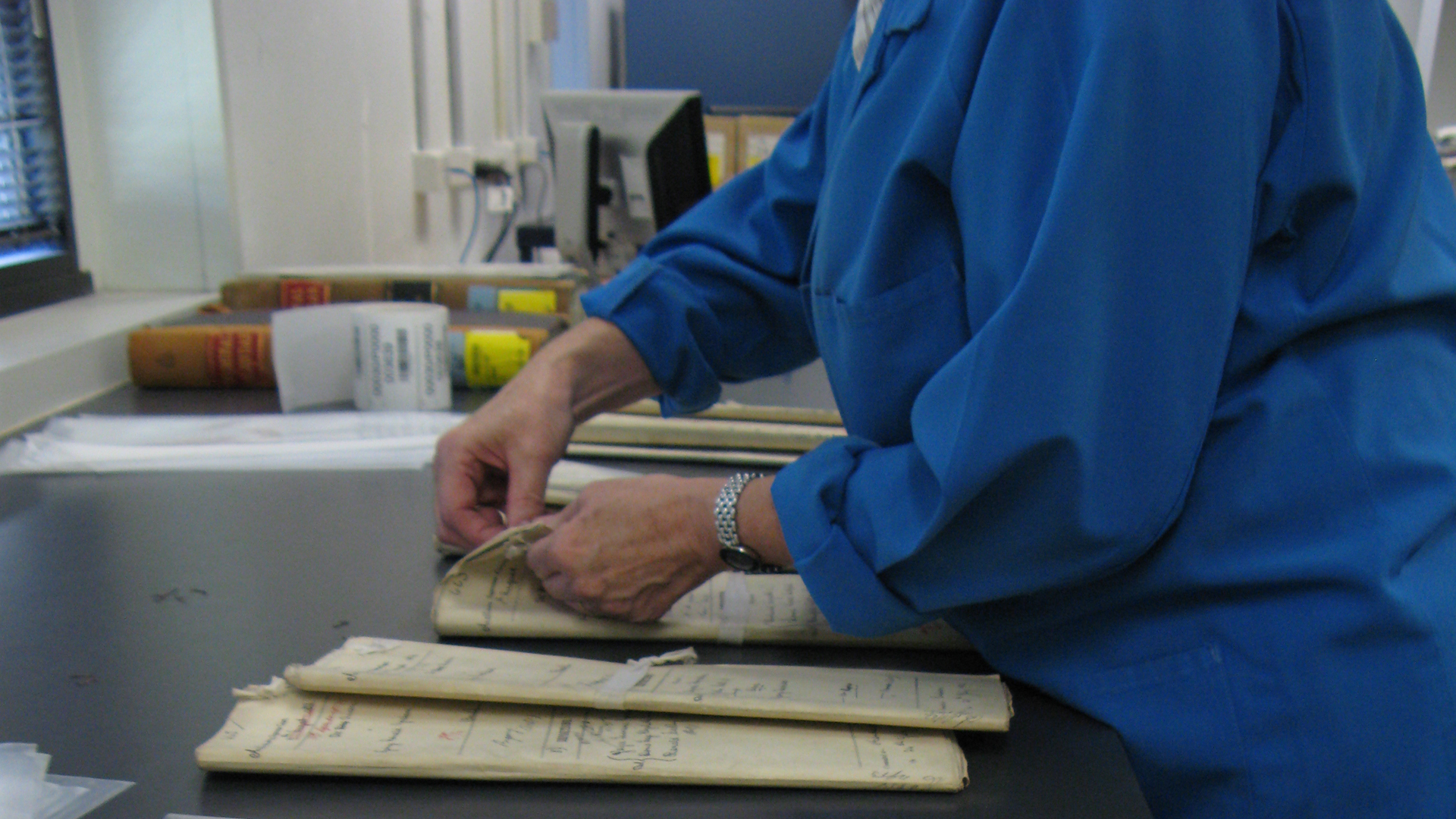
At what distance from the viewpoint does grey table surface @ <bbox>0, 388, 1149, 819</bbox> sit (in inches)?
19.5

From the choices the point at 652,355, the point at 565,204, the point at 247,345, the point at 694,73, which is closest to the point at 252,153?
the point at 247,345

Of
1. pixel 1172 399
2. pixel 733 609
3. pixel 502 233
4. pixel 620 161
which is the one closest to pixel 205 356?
pixel 733 609

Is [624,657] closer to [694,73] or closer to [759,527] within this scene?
[759,527]

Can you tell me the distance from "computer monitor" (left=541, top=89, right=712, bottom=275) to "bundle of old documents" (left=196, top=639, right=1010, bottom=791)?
196cm

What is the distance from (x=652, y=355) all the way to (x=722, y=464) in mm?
147

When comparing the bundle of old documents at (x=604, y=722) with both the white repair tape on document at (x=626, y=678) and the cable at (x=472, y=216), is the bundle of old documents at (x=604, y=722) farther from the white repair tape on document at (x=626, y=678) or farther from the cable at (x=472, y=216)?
the cable at (x=472, y=216)

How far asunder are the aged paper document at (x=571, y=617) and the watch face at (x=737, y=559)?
0.04 m

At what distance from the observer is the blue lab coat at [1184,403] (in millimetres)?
531

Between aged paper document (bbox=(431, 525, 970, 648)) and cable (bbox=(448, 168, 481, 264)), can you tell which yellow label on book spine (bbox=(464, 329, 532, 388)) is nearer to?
aged paper document (bbox=(431, 525, 970, 648))

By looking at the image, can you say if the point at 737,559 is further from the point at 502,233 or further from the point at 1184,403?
the point at 502,233

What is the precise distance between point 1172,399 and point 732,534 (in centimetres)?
27

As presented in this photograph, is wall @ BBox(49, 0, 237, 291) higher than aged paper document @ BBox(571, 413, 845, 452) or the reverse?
higher

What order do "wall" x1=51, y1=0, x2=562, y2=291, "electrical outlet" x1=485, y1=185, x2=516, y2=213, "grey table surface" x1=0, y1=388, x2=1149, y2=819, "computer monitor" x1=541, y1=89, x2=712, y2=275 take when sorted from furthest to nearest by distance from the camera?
1. "electrical outlet" x1=485, y1=185, x2=516, y2=213
2. "computer monitor" x1=541, y1=89, x2=712, y2=275
3. "wall" x1=51, y1=0, x2=562, y2=291
4. "grey table surface" x1=0, y1=388, x2=1149, y2=819

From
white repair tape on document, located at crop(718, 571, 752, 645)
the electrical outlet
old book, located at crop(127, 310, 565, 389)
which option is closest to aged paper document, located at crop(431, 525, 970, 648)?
white repair tape on document, located at crop(718, 571, 752, 645)
